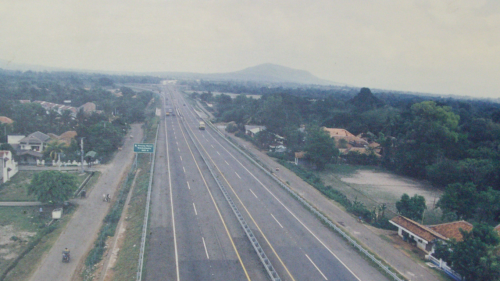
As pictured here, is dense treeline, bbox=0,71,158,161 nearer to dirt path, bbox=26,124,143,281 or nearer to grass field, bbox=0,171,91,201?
grass field, bbox=0,171,91,201

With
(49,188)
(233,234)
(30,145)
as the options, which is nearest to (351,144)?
(233,234)

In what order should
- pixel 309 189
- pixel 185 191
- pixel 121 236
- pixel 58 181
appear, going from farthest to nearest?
pixel 309 189
pixel 185 191
pixel 58 181
pixel 121 236

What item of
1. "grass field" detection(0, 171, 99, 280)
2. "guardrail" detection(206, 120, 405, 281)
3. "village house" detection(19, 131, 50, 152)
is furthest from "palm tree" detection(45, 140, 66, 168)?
"guardrail" detection(206, 120, 405, 281)

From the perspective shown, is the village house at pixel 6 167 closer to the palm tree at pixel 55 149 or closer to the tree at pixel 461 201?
the palm tree at pixel 55 149

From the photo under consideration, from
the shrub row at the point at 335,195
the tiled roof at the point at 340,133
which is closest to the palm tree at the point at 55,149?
the shrub row at the point at 335,195

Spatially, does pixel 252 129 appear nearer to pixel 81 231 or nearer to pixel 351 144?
pixel 351 144

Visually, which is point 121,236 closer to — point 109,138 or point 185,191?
point 185,191

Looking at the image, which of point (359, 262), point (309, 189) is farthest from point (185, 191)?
point (359, 262)
